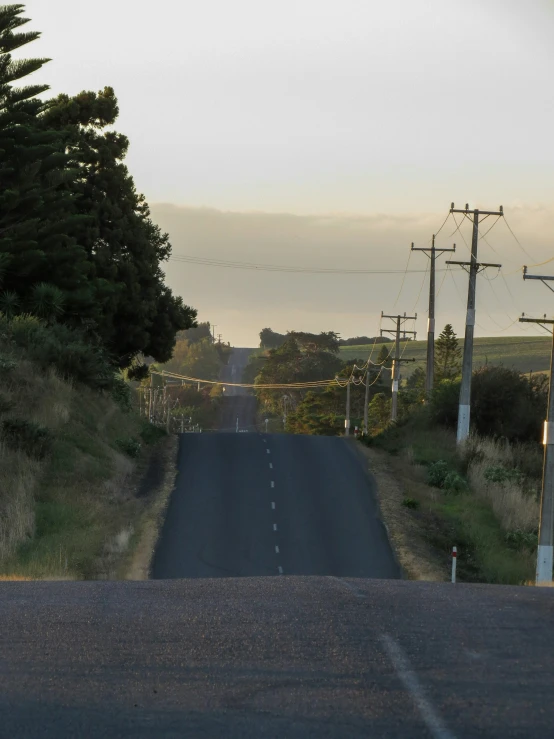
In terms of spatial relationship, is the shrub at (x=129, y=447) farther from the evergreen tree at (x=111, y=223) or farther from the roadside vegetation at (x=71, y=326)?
the evergreen tree at (x=111, y=223)

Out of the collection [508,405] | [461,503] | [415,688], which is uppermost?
[508,405]

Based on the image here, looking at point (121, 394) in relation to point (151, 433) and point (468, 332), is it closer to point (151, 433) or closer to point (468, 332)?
point (151, 433)

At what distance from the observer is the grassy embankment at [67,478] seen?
80.1 ft

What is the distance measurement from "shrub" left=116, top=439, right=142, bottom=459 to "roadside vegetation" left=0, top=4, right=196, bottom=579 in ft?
0.16

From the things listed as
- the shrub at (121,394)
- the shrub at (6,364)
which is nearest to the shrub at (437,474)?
the shrub at (121,394)

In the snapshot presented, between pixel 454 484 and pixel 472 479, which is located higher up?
pixel 472 479

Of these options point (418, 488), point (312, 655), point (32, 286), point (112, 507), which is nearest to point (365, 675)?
point (312, 655)

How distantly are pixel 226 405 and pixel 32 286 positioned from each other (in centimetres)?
11341

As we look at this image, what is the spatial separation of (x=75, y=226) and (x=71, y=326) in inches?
169

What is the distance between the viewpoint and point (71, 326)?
45.5 meters

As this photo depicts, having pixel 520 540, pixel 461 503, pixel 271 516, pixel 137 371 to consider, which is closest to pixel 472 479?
pixel 461 503

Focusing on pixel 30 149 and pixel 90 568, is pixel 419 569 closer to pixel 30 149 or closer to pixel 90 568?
pixel 90 568

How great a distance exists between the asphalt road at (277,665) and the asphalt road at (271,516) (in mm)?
15788

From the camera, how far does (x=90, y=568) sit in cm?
2388
